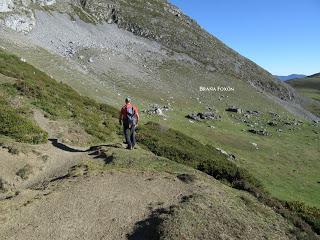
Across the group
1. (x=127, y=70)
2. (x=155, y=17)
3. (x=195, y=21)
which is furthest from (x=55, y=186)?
(x=195, y=21)

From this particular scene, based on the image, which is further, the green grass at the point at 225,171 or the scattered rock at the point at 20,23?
the scattered rock at the point at 20,23

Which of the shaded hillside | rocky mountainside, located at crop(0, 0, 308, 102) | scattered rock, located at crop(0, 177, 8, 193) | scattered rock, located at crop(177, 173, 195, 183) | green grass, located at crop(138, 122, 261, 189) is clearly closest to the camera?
scattered rock, located at crop(0, 177, 8, 193)

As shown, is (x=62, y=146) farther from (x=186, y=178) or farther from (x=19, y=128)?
(x=186, y=178)

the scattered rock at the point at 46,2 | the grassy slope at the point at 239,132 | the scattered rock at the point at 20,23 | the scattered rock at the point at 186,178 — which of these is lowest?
the grassy slope at the point at 239,132

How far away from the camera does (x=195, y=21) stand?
10925cm

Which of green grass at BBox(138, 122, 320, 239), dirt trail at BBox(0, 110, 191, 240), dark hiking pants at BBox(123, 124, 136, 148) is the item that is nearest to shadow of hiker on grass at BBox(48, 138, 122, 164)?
dark hiking pants at BBox(123, 124, 136, 148)

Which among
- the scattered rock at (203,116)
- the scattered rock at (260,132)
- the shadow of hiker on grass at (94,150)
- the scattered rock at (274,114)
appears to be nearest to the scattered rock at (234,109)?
the scattered rock at (203,116)

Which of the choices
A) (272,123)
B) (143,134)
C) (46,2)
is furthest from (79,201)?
(46,2)

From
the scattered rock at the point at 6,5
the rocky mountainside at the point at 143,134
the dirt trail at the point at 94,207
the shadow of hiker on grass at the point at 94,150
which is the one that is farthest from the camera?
the scattered rock at the point at 6,5

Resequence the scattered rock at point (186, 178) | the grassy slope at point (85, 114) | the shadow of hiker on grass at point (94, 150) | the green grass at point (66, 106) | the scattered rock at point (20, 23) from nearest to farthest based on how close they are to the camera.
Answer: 1. the scattered rock at point (186, 178)
2. the shadow of hiker on grass at point (94, 150)
3. the grassy slope at point (85, 114)
4. the green grass at point (66, 106)
5. the scattered rock at point (20, 23)

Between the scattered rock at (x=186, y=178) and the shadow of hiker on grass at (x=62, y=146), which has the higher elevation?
the scattered rock at (x=186, y=178)

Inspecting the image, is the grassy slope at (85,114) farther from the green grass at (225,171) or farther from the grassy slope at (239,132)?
the grassy slope at (239,132)

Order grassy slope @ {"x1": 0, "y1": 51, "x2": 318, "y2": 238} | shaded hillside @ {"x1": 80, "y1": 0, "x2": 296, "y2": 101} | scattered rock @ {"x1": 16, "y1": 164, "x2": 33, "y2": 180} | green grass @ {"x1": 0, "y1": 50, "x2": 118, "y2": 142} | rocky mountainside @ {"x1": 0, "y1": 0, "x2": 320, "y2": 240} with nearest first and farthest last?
rocky mountainside @ {"x1": 0, "y1": 0, "x2": 320, "y2": 240}, scattered rock @ {"x1": 16, "y1": 164, "x2": 33, "y2": 180}, grassy slope @ {"x1": 0, "y1": 51, "x2": 318, "y2": 238}, green grass @ {"x1": 0, "y1": 50, "x2": 118, "y2": 142}, shaded hillside @ {"x1": 80, "y1": 0, "x2": 296, "y2": 101}

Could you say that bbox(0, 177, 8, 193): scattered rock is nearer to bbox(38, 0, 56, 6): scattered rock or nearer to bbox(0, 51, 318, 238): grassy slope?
bbox(0, 51, 318, 238): grassy slope
